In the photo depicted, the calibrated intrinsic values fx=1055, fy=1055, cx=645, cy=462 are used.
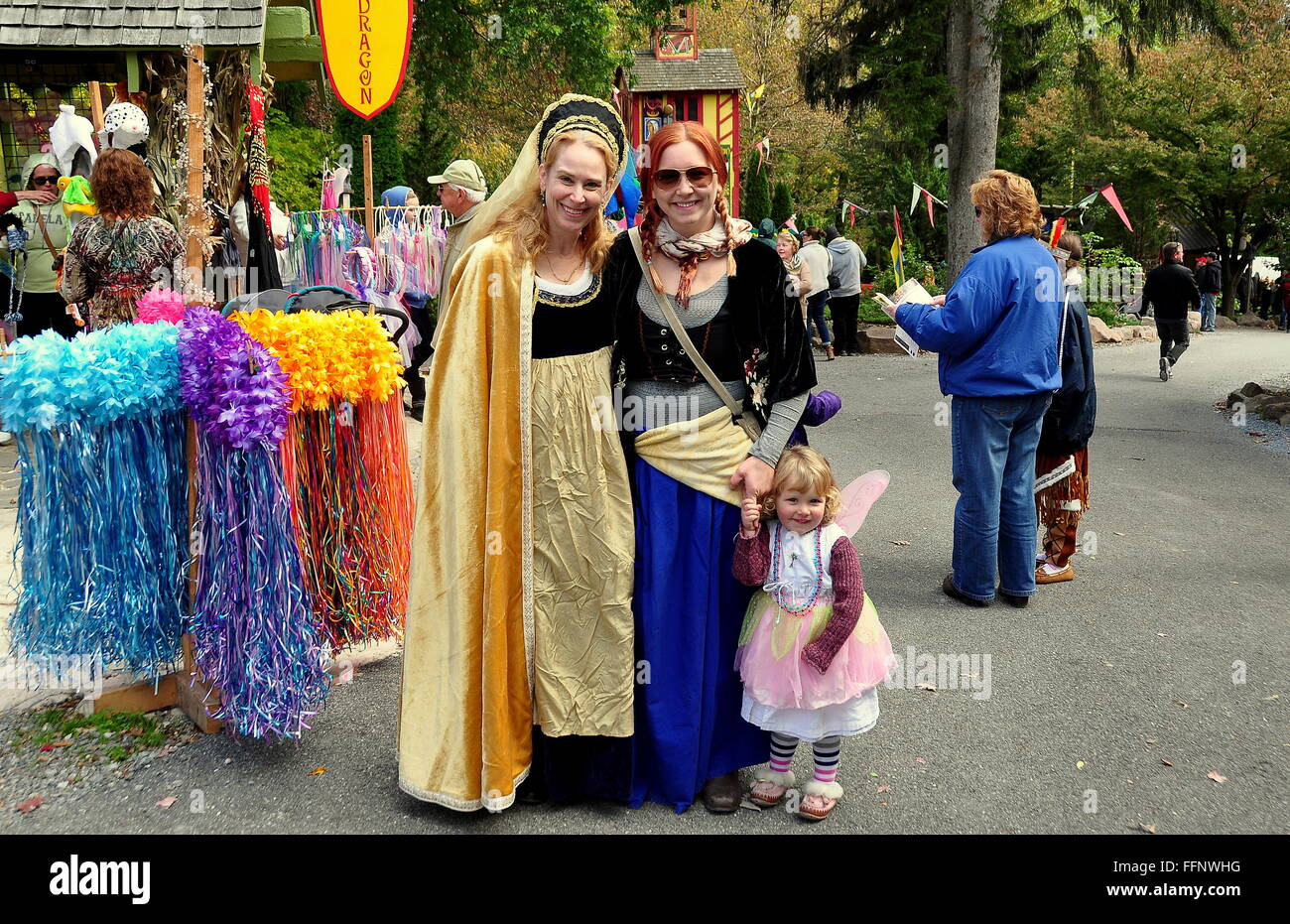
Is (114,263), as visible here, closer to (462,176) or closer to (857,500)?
(462,176)

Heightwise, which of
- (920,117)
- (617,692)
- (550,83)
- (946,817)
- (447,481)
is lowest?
(946,817)

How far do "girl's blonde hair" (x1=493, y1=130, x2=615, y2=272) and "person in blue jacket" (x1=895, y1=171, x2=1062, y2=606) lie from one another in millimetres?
2212

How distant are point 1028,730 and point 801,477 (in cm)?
146

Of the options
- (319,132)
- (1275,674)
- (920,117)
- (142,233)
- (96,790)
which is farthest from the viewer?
(319,132)

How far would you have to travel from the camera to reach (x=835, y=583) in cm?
297

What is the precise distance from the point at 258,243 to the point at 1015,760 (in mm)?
5576

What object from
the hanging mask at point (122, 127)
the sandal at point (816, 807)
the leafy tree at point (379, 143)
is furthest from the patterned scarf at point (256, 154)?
the leafy tree at point (379, 143)

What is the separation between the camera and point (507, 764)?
2949 mm

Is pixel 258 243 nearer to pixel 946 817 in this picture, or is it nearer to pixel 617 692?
pixel 617 692

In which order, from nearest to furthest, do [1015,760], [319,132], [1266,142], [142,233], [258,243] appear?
[1015,760] → [142,233] → [258,243] → [319,132] → [1266,142]

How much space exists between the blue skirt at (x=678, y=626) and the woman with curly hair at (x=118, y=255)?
3.78m

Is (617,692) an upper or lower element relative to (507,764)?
upper

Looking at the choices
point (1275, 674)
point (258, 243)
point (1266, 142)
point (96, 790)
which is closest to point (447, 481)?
point (96, 790)

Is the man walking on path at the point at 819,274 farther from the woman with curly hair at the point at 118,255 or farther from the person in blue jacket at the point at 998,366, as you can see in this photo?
the woman with curly hair at the point at 118,255
